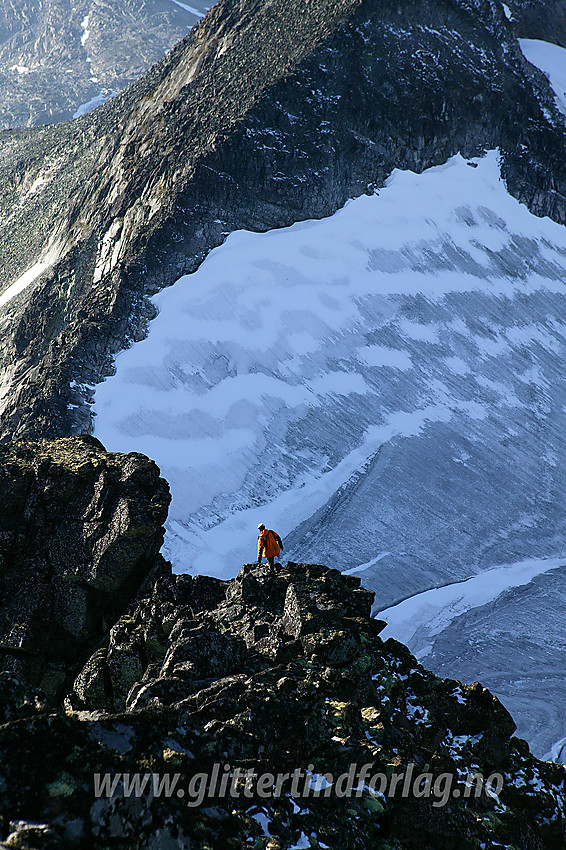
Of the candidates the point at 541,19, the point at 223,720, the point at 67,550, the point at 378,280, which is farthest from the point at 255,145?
the point at 541,19

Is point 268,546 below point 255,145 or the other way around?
below

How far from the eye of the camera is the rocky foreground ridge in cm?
963

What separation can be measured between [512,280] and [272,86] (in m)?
23.5

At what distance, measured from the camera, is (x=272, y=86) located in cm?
5269

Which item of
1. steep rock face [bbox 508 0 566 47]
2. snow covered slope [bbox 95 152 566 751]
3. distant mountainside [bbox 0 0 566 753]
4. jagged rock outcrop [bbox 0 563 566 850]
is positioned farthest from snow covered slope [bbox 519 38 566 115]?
jagged rock outcrop [bbox 0 563 566 850]

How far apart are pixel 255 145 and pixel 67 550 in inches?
1509

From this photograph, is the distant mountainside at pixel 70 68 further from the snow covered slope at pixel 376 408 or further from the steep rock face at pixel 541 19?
the snow covered slope at pixel 376 408

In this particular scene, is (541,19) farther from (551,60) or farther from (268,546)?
(268,546)

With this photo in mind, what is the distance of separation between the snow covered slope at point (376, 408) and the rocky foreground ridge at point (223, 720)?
15.1 meters

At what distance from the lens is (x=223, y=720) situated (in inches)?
501

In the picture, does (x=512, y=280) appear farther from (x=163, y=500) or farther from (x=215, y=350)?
(x=163, y=500)

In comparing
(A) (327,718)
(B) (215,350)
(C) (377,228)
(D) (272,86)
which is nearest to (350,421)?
(B) (215,350)

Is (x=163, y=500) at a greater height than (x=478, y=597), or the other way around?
(x=478, y=597)

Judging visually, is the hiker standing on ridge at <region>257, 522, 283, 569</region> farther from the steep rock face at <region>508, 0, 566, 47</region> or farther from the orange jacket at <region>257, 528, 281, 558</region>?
the steep rock face at <region>508, 0, 566, 47</region>
